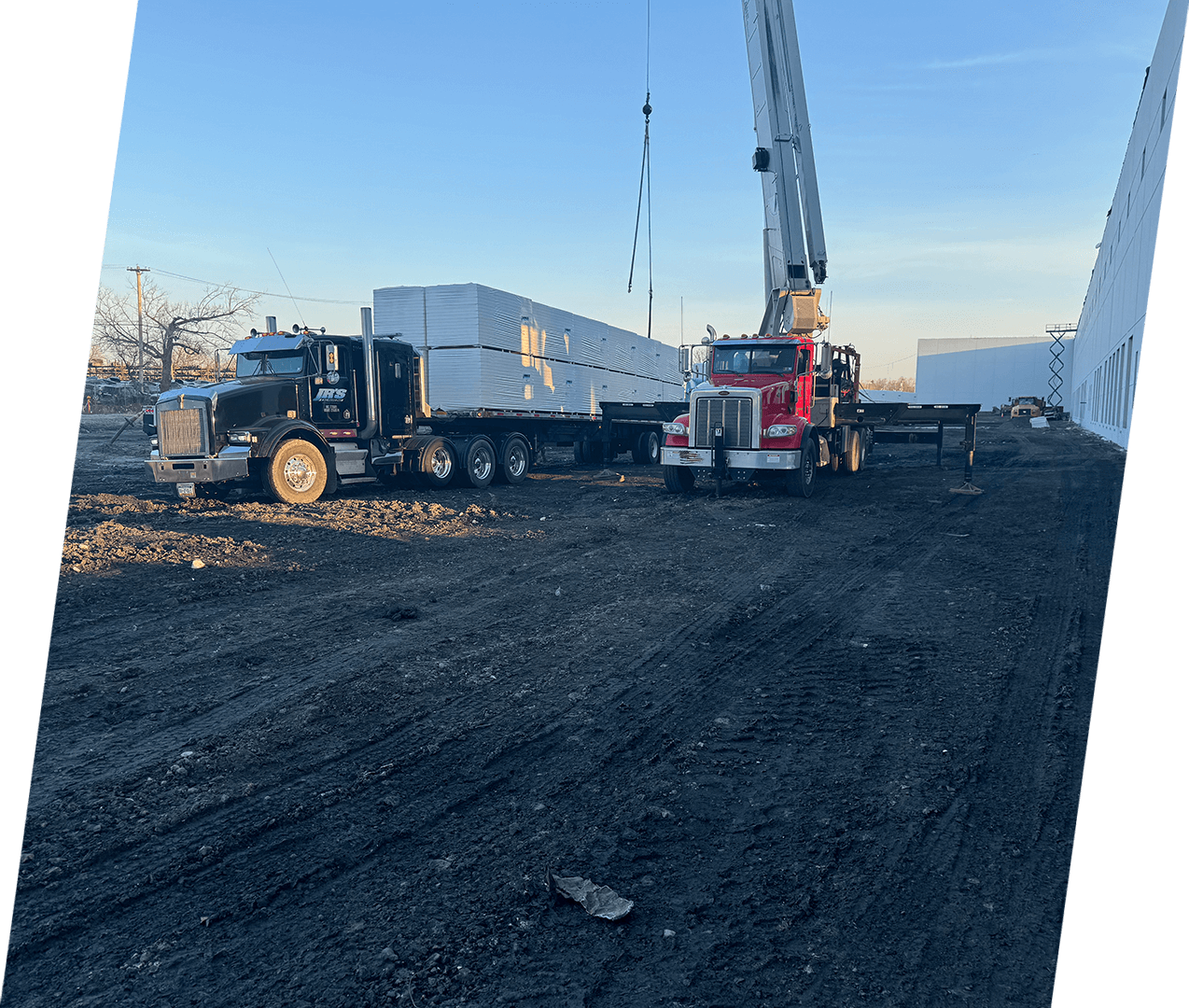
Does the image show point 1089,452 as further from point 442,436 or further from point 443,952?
point 443,952

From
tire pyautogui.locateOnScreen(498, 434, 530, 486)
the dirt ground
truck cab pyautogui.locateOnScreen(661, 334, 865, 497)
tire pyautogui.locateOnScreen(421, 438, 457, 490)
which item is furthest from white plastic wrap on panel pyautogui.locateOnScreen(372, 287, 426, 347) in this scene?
the dirt ground

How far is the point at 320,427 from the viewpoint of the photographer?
47.4 ft

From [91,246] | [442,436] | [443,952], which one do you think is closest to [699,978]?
[443,952]

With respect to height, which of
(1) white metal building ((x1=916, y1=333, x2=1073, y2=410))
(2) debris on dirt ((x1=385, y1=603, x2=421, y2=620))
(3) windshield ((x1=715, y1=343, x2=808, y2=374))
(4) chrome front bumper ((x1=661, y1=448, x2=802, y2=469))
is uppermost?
(1) white metal building ((x1=916, y1=333, x2=1073, y2=410))

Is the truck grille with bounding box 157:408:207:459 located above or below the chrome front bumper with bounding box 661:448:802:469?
above

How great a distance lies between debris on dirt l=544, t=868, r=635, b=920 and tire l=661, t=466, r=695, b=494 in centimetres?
1214

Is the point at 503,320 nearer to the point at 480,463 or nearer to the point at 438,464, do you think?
the point at 480,463

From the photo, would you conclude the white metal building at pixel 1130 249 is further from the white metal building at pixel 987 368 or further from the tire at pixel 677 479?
the white metal building at pixel 987 368

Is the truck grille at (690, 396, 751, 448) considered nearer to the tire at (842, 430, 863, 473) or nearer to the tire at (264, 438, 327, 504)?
the tire at (842, 430, 863, 473)

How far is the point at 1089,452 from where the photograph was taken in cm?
2392

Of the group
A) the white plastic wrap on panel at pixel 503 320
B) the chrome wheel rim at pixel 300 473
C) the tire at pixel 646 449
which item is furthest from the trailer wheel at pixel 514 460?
the tire at pixel 646 449

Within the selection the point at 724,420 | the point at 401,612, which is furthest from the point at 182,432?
the point at 724,420

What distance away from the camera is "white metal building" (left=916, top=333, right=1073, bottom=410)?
66062 mm

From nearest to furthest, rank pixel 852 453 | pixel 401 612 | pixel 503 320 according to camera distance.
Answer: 1. pixel 401 612
2. pixel 503 320
3. pixel 852 453
